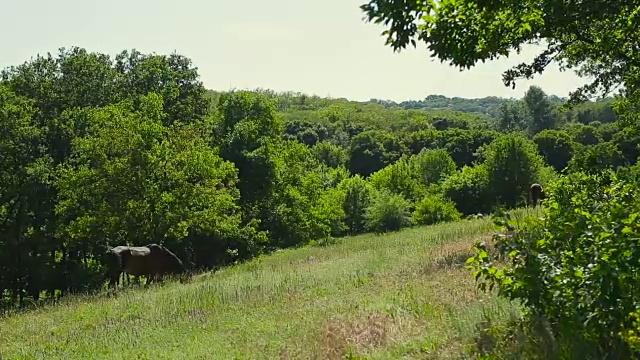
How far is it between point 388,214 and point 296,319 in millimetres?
43902

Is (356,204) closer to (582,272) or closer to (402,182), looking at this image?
(402,182)

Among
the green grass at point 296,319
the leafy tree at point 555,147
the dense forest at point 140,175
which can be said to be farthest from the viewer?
the leafy tree at point 555,147

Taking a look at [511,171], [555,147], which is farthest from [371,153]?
[511,171]

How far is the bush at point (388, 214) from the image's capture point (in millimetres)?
53000

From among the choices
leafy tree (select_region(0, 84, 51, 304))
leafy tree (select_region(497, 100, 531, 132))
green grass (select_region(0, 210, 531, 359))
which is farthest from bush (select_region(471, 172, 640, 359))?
leafy tree (select_region(497, 100, 531, 132))

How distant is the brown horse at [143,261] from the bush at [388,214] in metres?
30.6

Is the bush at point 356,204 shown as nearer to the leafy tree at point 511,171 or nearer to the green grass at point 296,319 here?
the leafy tree at point 511,171

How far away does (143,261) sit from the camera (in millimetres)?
23062

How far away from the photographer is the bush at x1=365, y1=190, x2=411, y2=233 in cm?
5300

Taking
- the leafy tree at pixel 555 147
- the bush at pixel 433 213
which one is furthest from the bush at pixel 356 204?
the leafy tree at pixel 555 147

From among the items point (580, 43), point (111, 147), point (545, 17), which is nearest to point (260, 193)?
point (111, 147)

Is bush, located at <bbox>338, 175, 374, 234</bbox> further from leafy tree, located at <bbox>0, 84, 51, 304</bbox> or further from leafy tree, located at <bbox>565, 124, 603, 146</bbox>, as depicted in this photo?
leafy tree, located at <bbox>565, 124, 603, 146</bbox>

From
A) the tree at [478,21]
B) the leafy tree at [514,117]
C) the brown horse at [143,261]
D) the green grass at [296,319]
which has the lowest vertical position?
the brown horse at [143,261]

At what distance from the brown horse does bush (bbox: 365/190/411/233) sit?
30597 mm
